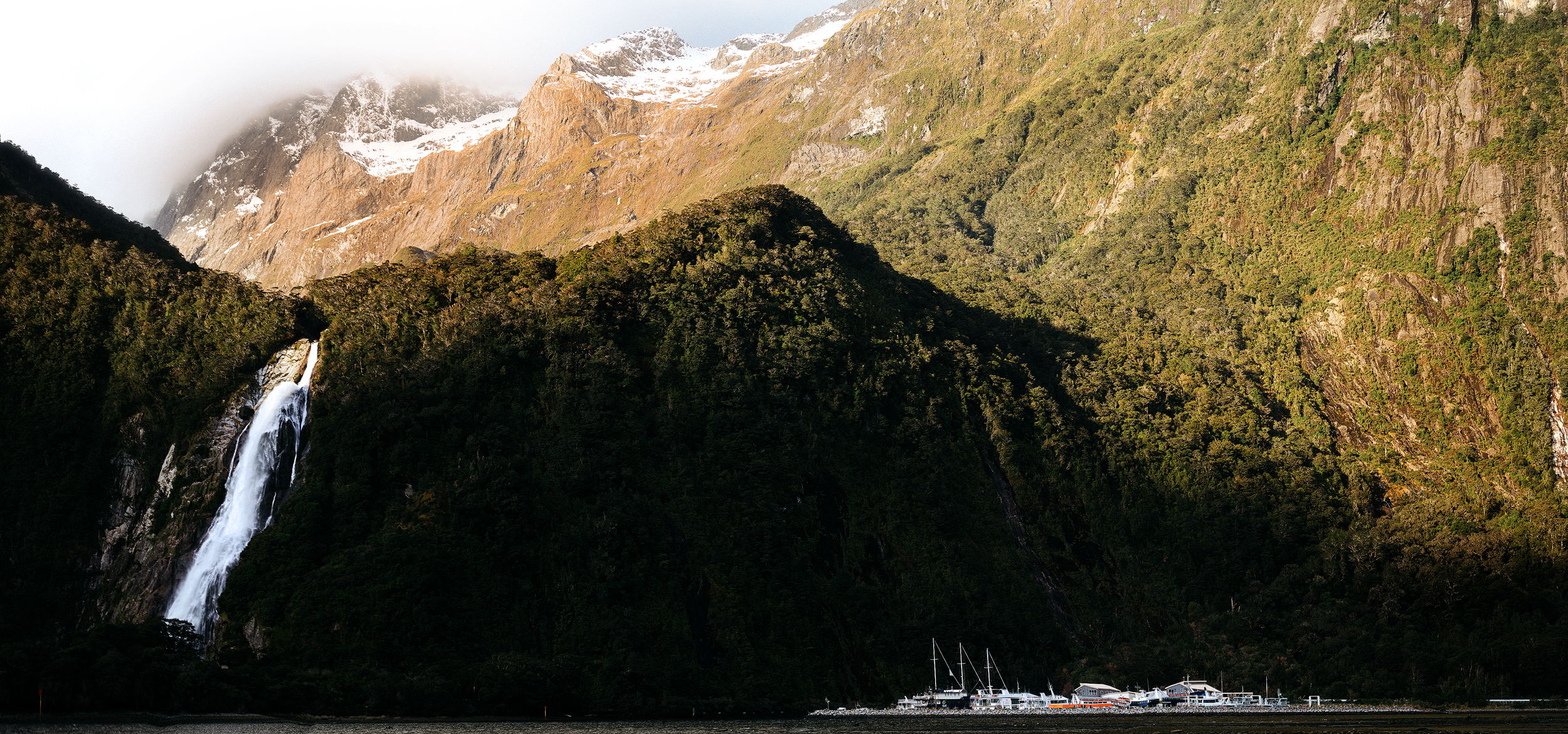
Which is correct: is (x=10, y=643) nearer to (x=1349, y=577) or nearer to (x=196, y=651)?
(x=196, y=651)

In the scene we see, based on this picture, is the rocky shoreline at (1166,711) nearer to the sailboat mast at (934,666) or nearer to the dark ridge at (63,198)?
the sailboat mast at (934,666)

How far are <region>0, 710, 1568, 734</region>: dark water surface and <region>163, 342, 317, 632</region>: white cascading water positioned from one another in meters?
11.0

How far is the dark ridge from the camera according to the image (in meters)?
87.8

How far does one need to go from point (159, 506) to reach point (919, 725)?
4804cm

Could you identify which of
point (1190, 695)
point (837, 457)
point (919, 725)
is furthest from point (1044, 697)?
point (837, 457)

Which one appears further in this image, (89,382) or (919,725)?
(89,382)

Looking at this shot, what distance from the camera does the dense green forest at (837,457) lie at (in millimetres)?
66812

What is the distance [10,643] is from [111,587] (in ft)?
36.3

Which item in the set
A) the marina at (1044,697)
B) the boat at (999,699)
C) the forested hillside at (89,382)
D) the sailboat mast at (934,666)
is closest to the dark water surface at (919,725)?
the marina at (1044,697)

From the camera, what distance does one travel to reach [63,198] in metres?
91.4

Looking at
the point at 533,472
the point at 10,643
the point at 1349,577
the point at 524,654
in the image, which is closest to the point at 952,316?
the point at 1349,577

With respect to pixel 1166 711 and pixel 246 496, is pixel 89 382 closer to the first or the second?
pixel 246 496

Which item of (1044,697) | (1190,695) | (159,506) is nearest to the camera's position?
(159,506)

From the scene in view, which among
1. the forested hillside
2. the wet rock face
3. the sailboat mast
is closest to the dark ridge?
the forested hillside
